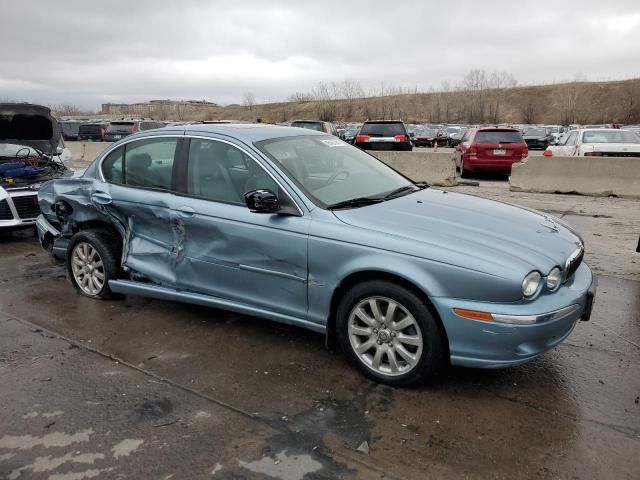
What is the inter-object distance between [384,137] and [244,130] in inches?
521

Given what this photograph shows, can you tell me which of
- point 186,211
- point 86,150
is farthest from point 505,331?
point 86,150

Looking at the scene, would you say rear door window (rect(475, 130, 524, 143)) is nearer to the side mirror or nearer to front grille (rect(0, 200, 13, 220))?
front grille (rect(0, 200, 13, 220))

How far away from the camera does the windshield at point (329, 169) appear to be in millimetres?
3891

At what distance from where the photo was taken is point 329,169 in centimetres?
423

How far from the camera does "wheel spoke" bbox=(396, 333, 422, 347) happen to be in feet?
10.7

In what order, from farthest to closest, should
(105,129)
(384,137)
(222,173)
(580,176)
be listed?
1. (105,129)
2. (384,137)
3. (580,176)
4. (222,173)

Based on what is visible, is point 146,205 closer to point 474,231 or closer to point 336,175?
point 336,175

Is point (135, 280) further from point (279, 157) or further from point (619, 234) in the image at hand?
point (619, 234)

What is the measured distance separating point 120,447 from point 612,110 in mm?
99723

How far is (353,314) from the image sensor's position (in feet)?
11.4

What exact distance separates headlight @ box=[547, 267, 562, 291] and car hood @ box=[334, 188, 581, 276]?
0.15 feet

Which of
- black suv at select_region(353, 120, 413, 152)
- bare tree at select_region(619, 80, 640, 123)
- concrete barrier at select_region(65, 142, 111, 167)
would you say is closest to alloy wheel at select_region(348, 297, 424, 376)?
black suv at select_region(353, 120, 413, 152)

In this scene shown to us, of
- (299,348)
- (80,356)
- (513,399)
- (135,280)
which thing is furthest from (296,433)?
(135,280)

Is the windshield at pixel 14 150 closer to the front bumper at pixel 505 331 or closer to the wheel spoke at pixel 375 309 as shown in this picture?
the wheel spoke at pixel 375 309
